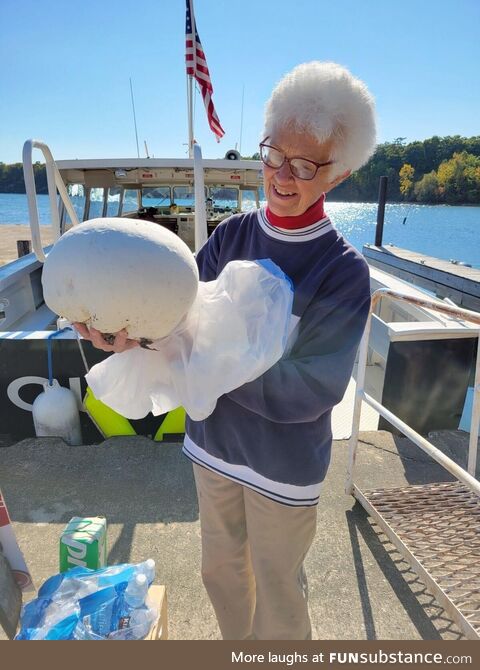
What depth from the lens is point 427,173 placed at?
65938 mm

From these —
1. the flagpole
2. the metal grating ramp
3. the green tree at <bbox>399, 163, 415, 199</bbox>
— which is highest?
the green tree at <bbox>399, 163, 415, 199</bbox>

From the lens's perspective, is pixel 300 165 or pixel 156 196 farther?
pixel 156 196

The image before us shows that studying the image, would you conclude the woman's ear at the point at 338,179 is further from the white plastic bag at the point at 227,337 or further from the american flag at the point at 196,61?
the american flag at the point at 196,61

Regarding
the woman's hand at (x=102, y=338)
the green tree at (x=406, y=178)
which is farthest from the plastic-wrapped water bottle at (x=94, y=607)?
the green tree at (x=406, y=178)

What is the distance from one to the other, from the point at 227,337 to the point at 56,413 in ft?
7.57

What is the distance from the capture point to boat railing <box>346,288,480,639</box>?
1732 millimetres

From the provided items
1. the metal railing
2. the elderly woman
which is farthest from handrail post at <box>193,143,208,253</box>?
the elderly woman

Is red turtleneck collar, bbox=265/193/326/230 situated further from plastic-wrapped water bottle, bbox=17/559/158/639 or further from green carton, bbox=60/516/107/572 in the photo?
green carton, bbox=60/516/107/572

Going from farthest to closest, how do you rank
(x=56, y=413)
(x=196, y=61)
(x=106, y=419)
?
(x=196, y=61)
(x=106, y=419)
(x=56, y=413)

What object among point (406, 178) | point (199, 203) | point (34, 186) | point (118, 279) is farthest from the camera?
point (406, 178)

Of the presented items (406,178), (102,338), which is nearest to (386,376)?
(102,338)

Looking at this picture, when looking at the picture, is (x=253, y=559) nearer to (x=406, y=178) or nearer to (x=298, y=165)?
(x=298, y=165)

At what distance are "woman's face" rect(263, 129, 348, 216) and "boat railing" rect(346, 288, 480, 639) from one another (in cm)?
96
